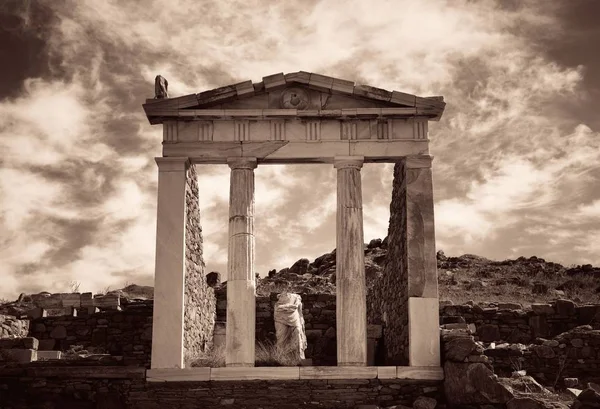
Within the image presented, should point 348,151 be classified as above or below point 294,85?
below

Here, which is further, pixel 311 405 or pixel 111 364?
pixel 111 364

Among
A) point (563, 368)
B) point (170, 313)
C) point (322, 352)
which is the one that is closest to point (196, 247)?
point (170, 313)

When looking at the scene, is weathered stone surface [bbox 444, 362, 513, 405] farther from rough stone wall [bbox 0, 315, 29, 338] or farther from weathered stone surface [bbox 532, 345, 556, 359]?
rough stone wall [bbox 0, 315, 29, 338]

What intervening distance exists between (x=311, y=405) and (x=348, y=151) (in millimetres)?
5231

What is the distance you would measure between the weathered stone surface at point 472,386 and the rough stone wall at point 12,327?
405 inches

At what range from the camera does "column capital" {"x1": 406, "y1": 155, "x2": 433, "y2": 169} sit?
734 inches

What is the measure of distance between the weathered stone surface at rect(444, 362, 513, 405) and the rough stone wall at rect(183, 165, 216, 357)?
5277 mm

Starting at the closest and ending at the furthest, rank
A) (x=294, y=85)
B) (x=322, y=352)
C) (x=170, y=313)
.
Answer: (x=170, y=313) < (x=294, y=85) < (x=322, y=352)

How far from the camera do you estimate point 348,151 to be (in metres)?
18.8

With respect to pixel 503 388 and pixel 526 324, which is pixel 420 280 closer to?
pixel 503 388

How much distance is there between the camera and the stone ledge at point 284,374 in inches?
686

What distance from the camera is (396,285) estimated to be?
1961cm

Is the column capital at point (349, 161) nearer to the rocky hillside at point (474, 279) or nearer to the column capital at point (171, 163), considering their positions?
the column capital at point (171, 163)

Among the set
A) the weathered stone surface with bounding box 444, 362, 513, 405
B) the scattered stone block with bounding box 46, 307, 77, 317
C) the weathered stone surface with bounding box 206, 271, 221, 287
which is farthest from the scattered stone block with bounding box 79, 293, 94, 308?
the weathered stone surface with bounding box 444, 362, 513, 405
